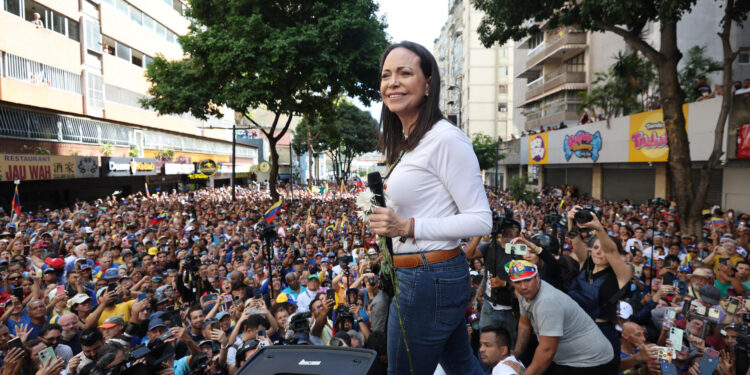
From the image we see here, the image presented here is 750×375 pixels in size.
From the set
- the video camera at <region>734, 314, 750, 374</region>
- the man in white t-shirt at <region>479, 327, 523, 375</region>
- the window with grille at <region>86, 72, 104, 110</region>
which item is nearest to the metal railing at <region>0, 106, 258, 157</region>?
the window with grille at <region>86, 72, 104, 110</region>

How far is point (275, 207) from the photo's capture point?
11344mm

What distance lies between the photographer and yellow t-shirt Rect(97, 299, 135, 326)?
575 cm

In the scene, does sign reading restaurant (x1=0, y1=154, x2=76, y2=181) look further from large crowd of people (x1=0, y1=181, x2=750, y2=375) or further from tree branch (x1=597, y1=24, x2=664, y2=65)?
tree branch (x1=597, y1=24, x2=664, y2=65)

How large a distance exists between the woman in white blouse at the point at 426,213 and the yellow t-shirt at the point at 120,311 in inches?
211

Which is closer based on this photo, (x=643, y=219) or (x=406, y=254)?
(x=406, y=254)

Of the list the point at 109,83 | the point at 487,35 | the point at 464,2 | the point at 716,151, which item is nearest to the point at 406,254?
the point at 716,151

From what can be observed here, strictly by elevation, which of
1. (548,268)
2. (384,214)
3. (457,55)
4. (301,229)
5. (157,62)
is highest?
(457,55)

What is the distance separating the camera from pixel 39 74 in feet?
71.3

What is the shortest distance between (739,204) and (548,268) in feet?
53.9

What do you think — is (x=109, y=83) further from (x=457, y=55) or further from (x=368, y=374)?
(x=457, y=55)

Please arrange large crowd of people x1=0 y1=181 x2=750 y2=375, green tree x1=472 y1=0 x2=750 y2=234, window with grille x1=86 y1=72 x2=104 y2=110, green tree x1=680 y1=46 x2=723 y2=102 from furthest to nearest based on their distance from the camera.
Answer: window with grille x1=86 y1=72 x2=104 y2=110 < green tree x1=680 y1=46 x2=723 y2=102 < green tree x1=472 y1=0 x2=750 y2=234 < large crowd of people x1=0 y1=181 x2=750 y2=375

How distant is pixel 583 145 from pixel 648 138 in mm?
6199

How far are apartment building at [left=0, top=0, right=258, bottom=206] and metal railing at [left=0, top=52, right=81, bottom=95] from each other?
46 millimetres

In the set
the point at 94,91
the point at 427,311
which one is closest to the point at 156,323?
the point at 427,311
